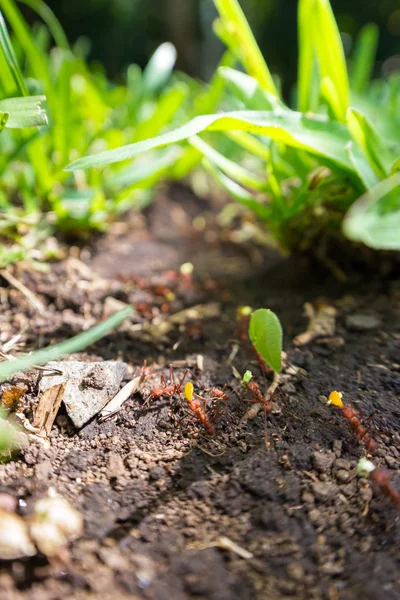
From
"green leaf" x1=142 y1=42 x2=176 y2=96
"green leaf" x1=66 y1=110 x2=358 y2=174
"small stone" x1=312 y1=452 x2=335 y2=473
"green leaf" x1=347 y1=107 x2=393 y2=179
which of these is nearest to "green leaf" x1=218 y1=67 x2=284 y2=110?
"green leaf" x1=66 y1=110 x2=358 y2=174

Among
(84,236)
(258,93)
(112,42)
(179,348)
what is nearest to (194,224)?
(84,236)

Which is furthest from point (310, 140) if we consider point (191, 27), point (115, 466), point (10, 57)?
point (191, 27)

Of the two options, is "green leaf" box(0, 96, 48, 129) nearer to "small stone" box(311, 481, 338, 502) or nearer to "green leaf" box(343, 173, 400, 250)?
"green leaf" box(343, 173, 400, 250)

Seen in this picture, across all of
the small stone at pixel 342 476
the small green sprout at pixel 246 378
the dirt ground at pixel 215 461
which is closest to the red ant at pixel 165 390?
the dirt ground at pixel 215 461

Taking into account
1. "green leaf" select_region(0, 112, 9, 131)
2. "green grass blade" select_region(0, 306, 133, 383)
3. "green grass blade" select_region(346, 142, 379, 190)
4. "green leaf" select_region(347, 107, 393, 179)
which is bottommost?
"green grass blade" select_region(0, 306, 133, 383)

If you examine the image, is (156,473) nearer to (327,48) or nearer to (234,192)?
(234,192)

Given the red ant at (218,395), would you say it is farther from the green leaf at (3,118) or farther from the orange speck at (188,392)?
the green leaf at (3,118)
